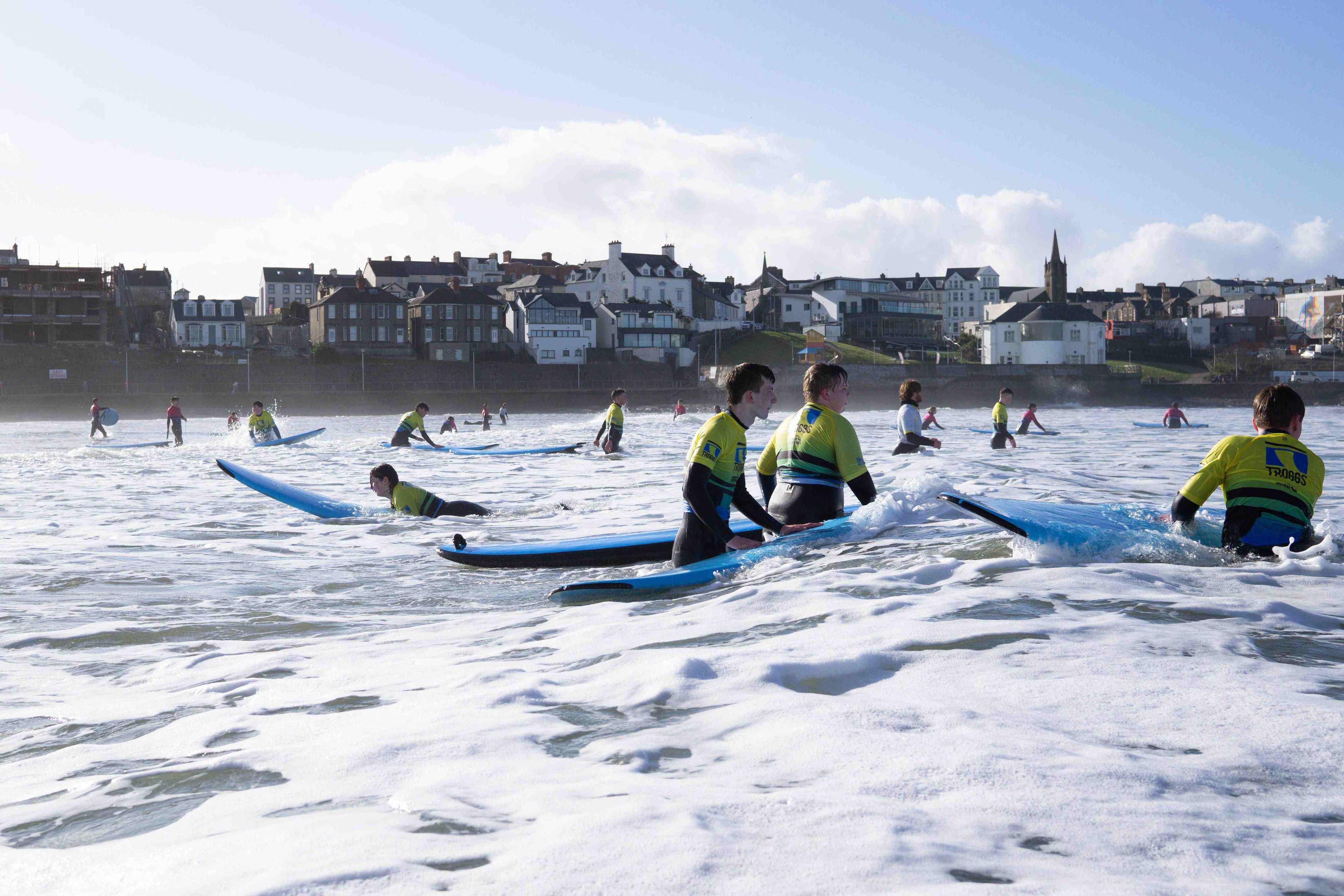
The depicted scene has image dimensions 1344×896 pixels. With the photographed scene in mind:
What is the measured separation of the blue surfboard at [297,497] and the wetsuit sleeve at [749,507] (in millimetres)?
6047

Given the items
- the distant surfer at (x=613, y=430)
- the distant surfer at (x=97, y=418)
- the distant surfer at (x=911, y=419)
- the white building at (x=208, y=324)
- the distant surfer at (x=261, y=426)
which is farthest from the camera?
the white building at (x=208, y=324)

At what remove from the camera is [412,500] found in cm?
1059

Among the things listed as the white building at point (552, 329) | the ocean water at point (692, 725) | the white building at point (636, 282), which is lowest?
the ocean water at point (692, 725)

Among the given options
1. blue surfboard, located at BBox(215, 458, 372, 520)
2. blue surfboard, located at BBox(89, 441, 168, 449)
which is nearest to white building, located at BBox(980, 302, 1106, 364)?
blue surfboard, located at BBox(89, 441, 168, 449)

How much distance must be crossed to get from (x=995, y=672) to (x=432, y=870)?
8.54 feet

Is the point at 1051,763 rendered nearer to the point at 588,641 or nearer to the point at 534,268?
the point at 588,641

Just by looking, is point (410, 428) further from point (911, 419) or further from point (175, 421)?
point (911, 419)

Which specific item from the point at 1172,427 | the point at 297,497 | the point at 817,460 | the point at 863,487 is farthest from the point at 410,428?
the point at 1172,427

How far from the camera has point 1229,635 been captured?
184 inches

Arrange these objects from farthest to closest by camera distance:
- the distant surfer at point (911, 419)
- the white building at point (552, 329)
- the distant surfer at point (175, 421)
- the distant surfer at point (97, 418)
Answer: the white building at point (552, 329) → the distant surfer at point (97, 418) → the distant surfer at point (175, 421) → the distant surfer at point (911, 419)

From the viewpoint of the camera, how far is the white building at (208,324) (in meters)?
81.9

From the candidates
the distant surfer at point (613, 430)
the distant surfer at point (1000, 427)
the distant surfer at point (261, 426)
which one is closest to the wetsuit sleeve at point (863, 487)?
the distant surfer at point (613, 430)

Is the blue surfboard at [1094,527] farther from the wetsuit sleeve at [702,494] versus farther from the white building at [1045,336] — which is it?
the white building at [1045,336]

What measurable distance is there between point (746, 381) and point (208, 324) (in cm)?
8537
